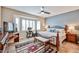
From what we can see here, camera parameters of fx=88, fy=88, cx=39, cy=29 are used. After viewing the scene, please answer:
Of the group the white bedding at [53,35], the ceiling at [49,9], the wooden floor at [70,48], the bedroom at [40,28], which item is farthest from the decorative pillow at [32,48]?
the ceiling at [49,9]

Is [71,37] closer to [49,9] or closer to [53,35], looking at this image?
[53,35]

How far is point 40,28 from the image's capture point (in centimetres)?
192

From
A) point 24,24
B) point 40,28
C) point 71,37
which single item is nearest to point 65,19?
point 71,37

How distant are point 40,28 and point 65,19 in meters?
0.56

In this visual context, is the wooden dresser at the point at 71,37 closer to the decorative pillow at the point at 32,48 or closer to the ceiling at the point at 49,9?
the ceiling at the point at 49,9

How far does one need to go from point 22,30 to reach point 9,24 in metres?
0.28

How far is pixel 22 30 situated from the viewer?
5.95 ft

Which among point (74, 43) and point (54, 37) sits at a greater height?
point (54, 37)

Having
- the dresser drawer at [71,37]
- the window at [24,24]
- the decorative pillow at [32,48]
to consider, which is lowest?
the decorative pillow at [32,48]

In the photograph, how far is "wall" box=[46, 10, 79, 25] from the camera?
1.77 meters

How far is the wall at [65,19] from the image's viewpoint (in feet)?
5.82
